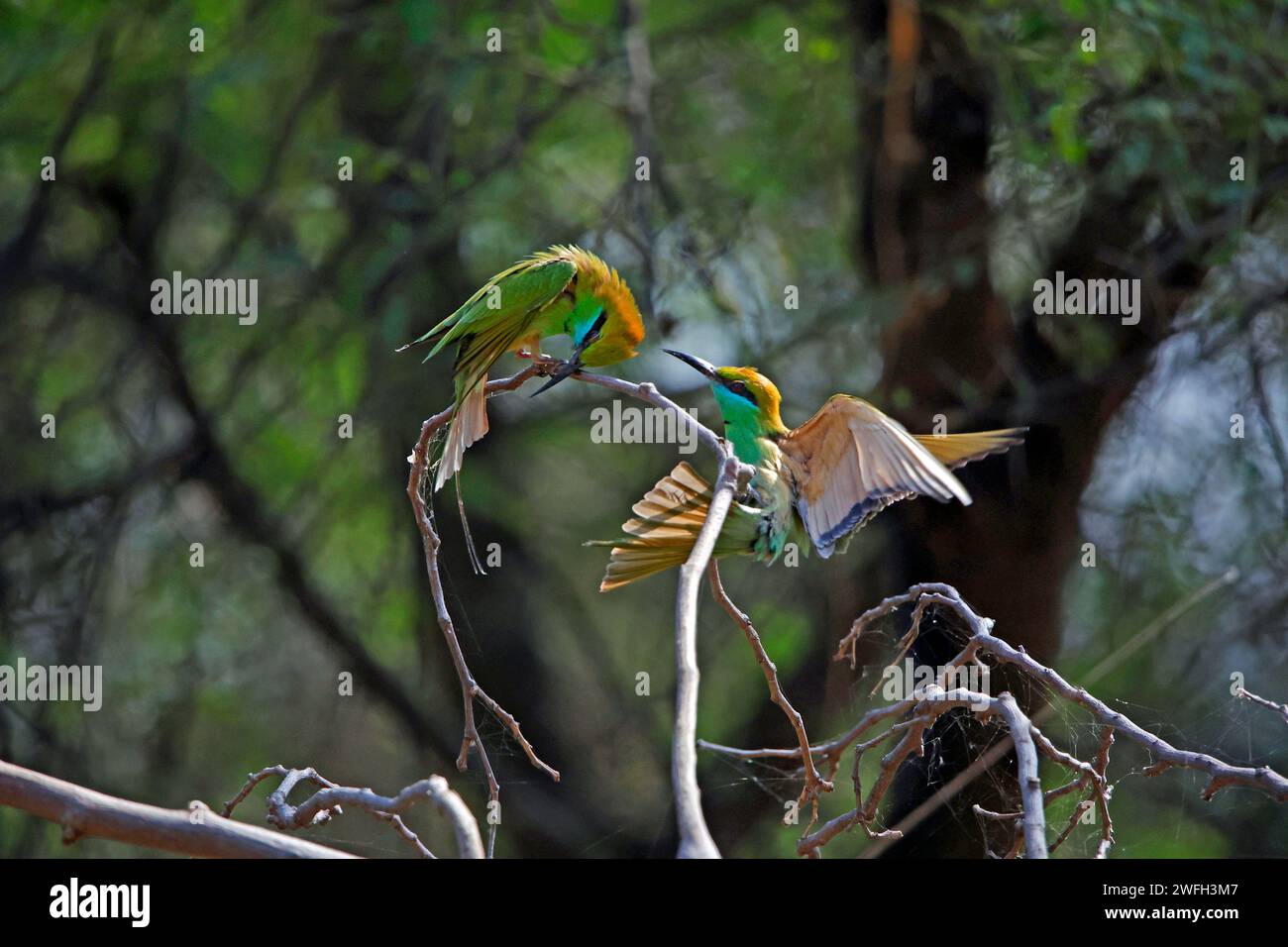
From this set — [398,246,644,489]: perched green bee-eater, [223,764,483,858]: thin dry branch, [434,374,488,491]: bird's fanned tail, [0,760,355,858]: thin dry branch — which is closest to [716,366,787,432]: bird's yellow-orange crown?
[398,246,644,489]: perched green bee-eater

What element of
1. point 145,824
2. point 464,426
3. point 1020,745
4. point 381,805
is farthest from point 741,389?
point 145,824

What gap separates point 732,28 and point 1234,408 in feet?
6.00

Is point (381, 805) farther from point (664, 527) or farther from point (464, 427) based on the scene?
point (464, 427)

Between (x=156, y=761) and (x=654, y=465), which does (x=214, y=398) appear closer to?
(x=156, y=761)

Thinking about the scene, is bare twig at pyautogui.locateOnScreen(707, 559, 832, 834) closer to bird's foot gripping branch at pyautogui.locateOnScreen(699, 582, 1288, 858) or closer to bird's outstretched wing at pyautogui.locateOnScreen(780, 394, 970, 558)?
bird's foot gripping branch at pyautogui.locateOnScreen(699, 582, 1288, 858)

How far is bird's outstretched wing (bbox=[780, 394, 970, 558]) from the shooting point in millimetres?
1505

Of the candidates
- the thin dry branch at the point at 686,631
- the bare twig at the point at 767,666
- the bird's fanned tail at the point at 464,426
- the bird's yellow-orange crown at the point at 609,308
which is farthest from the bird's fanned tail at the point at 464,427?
the bare twig at the point at 767,666

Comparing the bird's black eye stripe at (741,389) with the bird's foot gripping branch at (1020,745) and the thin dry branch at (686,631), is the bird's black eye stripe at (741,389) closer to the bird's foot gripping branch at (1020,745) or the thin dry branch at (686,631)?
the thin dry branch at (686,631)

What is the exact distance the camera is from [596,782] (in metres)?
3.94

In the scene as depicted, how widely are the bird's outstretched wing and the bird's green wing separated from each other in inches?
21.0
